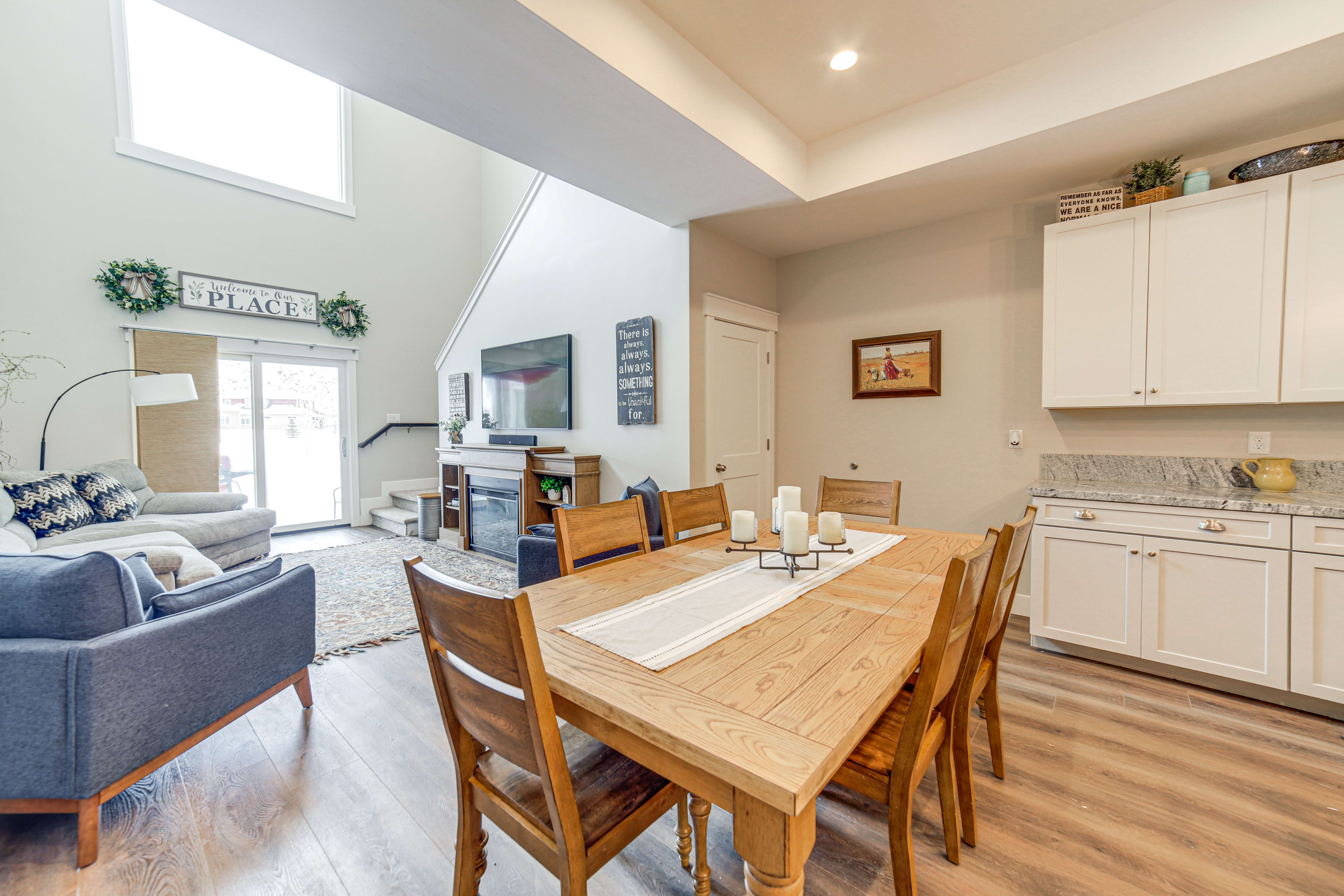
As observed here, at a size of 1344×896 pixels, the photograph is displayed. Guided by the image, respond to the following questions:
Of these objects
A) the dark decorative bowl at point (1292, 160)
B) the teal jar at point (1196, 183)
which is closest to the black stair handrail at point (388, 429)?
the teal jar at point (1196, 183)

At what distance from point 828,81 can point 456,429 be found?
4627 mm

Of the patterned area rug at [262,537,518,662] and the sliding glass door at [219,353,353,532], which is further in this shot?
the sliding glass door at [219,353,353,532]

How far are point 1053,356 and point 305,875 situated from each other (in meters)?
3.63

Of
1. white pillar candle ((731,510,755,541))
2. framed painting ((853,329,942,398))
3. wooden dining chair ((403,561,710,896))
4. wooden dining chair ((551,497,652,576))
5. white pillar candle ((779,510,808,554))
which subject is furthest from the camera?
framed painting ((853,329,942,398))

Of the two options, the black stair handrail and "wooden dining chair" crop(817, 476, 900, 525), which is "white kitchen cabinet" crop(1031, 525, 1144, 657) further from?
the black stair handrail

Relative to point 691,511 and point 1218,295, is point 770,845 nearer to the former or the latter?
point 691,511

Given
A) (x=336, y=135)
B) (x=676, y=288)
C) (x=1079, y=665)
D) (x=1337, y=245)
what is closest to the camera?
(x=1337, y=245)

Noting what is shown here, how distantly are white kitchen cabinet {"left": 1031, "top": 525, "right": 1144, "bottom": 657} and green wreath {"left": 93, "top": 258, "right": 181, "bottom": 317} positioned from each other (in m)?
7.13

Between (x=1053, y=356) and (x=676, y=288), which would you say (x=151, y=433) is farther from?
(x=1053, y=356)

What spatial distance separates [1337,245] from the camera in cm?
210

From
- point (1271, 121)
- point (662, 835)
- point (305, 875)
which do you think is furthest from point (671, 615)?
point (1271, 121)

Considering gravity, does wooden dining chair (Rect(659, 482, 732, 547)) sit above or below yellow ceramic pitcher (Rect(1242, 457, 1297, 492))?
below

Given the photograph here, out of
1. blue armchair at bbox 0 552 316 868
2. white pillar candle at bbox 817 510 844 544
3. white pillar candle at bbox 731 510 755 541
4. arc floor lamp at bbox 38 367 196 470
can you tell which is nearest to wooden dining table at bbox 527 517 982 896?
white pillar candle at bbox 817 510 844 544

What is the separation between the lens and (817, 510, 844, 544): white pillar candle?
63.2 inches
